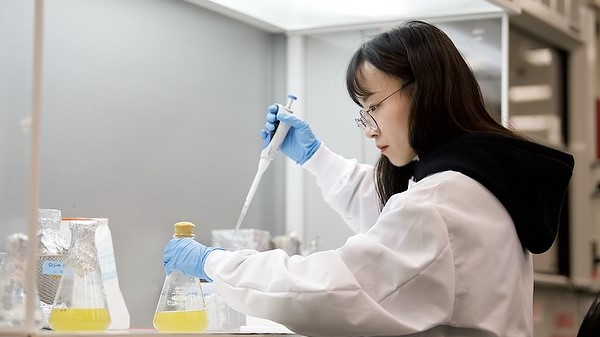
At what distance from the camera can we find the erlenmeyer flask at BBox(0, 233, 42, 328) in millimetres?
1475

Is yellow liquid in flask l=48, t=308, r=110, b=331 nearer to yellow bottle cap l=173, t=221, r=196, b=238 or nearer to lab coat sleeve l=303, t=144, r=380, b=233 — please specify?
yellow bottle cap l=173, t=221, r=196, b=238

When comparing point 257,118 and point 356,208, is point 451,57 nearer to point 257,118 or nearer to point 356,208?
point 356,208

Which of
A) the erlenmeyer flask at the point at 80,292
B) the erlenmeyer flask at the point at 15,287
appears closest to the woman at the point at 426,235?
the erlenmeyer flask at the point at 80,292

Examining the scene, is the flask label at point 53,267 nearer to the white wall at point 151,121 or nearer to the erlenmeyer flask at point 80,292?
the erlenmeyer flask at point 80,292

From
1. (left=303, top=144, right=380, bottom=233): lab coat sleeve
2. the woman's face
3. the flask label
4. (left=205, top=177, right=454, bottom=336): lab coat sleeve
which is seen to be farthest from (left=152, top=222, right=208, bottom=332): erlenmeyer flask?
(left=303, top=144, right=380, bottom=233): lab coat sleeve

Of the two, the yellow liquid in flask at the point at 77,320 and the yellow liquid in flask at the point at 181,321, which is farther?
the yellow liquid in flask at the point at 181,321

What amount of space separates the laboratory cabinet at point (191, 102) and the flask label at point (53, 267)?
0.54 ft

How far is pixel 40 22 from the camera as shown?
1539 millimetres

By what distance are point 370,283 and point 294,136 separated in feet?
2.57

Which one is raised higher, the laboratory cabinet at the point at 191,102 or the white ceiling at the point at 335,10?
the white ceiling at the point at 335,10

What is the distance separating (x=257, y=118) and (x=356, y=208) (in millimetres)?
541

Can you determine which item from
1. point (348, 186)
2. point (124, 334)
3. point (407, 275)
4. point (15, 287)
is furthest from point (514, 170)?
point (15, 287)

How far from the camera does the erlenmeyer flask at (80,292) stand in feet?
5.65

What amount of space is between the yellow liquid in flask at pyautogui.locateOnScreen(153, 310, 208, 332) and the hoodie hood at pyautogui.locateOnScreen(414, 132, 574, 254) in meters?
0.53
